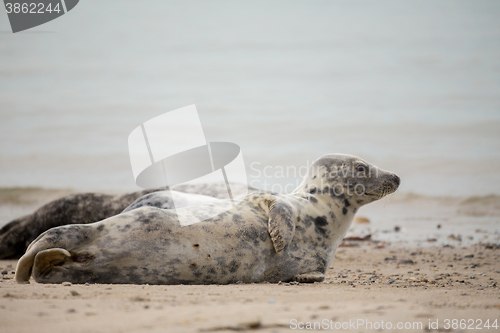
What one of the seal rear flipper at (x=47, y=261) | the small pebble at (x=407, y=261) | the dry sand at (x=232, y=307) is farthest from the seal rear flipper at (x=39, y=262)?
the small pebble at (x=407, y=261)

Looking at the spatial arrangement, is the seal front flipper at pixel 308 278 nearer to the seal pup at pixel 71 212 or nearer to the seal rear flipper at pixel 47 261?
the seal rear flipper at pixel 47 261

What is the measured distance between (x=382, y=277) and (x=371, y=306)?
2499 mm

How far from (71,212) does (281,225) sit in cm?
418

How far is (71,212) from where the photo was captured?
745 cm

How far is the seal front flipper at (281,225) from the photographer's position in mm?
4453

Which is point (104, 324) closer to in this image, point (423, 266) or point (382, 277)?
point (382, 277)

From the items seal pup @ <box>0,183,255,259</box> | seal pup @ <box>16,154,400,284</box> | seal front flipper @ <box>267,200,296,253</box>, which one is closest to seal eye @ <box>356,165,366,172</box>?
seal pup @ <box>16,154,400,284</box>

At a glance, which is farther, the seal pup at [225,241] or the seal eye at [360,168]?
the seal eye at [360,168]

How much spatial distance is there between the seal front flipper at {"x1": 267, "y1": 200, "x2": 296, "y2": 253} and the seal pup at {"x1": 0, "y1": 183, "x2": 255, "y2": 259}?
2.61 metres

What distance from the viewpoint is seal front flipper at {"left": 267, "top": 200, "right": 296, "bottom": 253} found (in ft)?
14.6

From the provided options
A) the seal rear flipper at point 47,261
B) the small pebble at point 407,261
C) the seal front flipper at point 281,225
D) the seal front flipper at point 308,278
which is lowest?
the small pebble at point 407,261

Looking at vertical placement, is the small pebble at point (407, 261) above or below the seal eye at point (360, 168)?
below

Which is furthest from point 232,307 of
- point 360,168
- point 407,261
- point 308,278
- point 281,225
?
point 407,261

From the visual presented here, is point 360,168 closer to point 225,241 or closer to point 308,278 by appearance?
point 308,278
